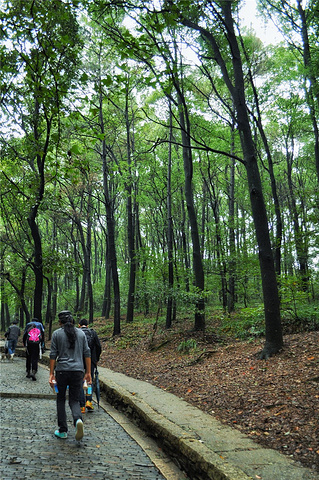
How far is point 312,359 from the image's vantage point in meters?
7.48

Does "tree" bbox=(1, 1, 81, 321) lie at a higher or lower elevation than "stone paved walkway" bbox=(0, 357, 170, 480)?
higher

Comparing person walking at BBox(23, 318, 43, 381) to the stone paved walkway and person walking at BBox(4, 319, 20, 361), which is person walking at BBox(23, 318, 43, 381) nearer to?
the stone paved walkway

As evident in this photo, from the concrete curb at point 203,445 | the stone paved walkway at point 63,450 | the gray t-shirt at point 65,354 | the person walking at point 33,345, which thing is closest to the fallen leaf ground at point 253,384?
the concrete curb at point 203,445

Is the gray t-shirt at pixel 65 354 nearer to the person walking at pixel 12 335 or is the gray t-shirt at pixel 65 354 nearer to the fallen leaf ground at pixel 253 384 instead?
the fallen leaf ground at pixel 253 384

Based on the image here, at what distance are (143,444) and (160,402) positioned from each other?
182 cm

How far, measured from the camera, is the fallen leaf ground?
485 cm

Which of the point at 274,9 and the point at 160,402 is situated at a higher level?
the point at 274,9

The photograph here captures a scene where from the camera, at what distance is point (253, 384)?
7121 mm

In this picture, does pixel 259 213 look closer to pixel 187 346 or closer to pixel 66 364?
pixel 66 364

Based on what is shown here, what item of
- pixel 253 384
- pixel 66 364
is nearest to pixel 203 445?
pixel 66 364

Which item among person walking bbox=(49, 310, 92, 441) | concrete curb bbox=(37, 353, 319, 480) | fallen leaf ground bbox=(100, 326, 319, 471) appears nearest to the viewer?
concrete curb bbox=(37, 353, 319, 480)

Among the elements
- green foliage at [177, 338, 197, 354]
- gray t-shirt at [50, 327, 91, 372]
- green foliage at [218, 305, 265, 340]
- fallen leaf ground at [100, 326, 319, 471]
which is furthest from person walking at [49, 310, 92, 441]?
green foliage at [177, 338, 197, 354]

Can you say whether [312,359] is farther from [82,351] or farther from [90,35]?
[90,35]

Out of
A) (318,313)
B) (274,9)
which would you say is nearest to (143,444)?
(318,313)
